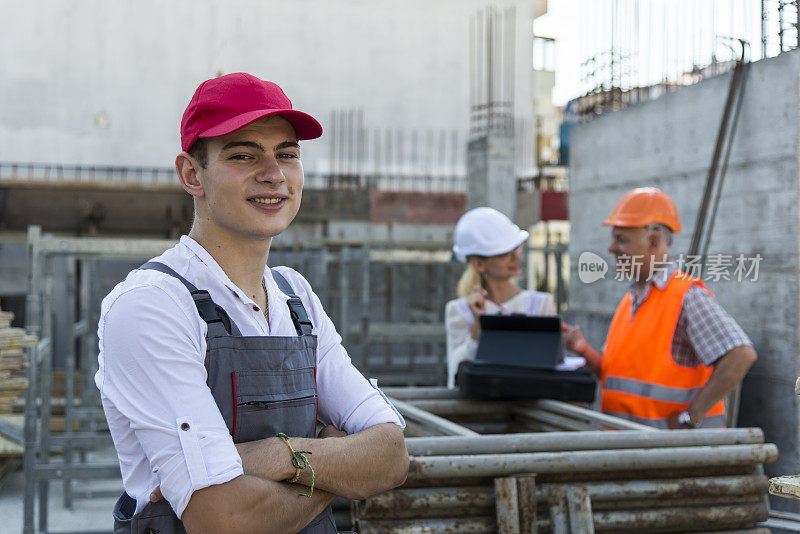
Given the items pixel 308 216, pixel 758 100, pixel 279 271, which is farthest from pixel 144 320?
pixel 308 216

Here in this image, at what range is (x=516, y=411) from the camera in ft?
13.9

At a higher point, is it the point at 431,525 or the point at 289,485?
the point at 289,485

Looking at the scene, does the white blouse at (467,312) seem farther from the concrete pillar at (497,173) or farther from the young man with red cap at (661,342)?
the concrete pillar at (497,173)

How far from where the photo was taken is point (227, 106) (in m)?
1.91

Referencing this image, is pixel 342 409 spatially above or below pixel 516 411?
above

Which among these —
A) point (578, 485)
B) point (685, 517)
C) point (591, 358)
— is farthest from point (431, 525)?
point (591, 358)

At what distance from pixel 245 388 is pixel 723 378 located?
2876mm

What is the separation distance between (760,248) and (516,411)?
2407mm

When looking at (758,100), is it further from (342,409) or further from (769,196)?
(342,409)

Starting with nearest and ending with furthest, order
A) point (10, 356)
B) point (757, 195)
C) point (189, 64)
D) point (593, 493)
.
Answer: point (593, 493) < point (757, 195) < point (10, 356) < point (189, 64)

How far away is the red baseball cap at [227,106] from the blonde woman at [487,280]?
306cm

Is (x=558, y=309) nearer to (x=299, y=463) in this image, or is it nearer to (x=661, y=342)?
(x=661, y=342)

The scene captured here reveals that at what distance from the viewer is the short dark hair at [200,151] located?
1.96 meters

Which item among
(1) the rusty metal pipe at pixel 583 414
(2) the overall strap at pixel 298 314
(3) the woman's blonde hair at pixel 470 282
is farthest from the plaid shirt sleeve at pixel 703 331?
(2) the overall strap at pixel 298 314
